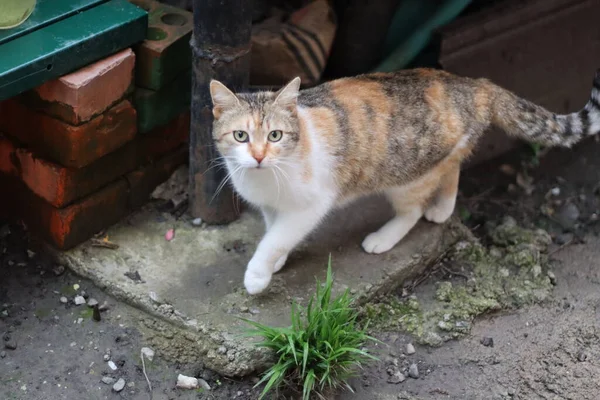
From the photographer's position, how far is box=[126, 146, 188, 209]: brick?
3.77 meters

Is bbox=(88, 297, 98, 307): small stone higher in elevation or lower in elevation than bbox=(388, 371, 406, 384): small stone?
lower

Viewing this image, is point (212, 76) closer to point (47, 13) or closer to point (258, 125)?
point (258, 125)

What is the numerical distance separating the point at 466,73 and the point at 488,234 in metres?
0.76

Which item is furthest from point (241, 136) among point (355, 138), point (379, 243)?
point (379, 243)

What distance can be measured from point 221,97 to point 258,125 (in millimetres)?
172

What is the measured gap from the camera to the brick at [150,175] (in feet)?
12.4

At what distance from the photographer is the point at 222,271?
11.6ft

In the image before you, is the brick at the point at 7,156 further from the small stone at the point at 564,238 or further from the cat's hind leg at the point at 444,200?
the small stone at the point at 564,238

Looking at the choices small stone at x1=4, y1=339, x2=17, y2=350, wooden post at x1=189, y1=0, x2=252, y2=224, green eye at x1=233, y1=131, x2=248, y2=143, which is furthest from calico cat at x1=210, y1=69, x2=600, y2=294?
small stone at x1=4, y1=339, x2=17, y2=350

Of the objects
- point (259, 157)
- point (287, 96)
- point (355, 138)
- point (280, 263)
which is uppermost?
point (287, 96)

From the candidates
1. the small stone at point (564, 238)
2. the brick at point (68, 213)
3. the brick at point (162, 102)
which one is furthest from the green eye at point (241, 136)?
the small stone at point (564, 238)

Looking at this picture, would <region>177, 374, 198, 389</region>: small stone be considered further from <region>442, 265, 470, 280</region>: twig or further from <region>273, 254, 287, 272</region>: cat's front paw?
<region>442, 265, 470, 280</region>: twig

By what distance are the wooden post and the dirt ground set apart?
597 millimetres

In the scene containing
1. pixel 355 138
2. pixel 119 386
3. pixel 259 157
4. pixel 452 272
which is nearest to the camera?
pixel 259 157
